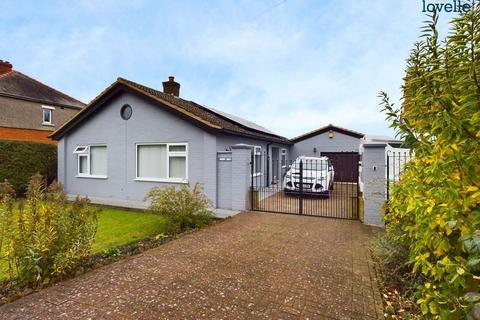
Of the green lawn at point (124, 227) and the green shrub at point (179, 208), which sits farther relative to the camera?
the green shrub at point (179, 208)

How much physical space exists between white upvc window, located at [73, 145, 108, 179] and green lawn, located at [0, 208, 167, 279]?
11.6 feet

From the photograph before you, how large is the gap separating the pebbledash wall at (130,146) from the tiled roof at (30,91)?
11.4 m

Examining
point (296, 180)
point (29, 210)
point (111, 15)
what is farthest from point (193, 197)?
point (111, 15)

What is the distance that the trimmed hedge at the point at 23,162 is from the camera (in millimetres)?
12586

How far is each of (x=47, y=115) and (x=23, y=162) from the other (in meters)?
11.8

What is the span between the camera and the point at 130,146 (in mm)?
11836

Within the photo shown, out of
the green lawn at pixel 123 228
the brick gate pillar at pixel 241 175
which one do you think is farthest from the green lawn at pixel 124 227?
the brick gate pillar at pixel 241 175

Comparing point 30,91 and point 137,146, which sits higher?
point 30,91

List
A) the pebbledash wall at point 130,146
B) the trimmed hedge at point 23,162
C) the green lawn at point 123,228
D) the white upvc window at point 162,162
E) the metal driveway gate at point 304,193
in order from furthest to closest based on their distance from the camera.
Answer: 1. the trimmed hedge at point 23,162
2. the white upvc window at point 162,162
3. the pebbledash wall at point 130,146
4. the metal driveway gate at point 304,193
5. the green lawn at point 123,228

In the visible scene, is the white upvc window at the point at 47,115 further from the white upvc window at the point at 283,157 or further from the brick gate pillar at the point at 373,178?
the brick gate pillar at the point at 373,178

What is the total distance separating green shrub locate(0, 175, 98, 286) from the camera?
398 centimetres

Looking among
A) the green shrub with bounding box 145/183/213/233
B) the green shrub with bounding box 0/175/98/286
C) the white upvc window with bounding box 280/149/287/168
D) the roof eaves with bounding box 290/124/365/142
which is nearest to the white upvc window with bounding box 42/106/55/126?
the white upvc window with bounding box 280/149/287/168

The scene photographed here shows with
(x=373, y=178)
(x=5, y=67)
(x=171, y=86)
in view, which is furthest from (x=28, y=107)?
(x=373, y=178)

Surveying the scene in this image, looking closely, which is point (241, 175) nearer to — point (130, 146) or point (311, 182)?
point (311, 182)
